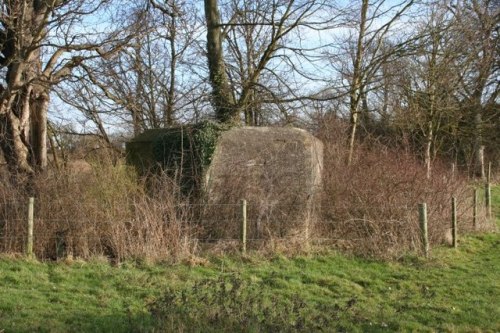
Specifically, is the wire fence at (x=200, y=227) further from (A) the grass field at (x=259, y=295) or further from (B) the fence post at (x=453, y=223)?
(A) the grass field at (x=259, y=295)

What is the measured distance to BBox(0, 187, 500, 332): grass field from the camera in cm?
707

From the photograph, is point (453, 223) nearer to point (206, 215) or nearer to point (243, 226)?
point (243, 226)

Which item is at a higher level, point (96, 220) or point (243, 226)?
point (96, 220)

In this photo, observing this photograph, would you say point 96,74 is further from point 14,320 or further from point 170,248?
point 14,320

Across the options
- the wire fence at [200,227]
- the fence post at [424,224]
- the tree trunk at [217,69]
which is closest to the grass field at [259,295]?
the fence post at [424,224]

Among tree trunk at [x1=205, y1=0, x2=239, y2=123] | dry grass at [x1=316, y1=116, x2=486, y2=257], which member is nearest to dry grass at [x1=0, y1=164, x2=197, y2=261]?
dry grass at [x1=316, y1=116, x2=486, y2=257]

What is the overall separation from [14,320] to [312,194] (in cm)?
831

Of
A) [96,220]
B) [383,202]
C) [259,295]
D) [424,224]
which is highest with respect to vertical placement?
[383,202]

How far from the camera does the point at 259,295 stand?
846 cm

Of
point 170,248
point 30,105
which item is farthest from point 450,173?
point 30,105

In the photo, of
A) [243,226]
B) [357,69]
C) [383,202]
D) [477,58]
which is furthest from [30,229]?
[477,58]

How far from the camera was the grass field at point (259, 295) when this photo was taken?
7.07m

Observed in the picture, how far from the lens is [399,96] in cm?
1750

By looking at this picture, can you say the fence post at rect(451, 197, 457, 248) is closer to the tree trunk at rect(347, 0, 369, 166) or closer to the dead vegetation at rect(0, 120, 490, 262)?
the dead vegetation at rect(0, 120, 490, 262)
